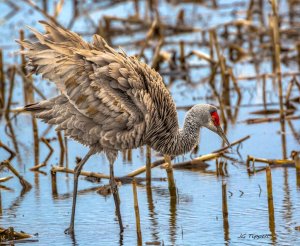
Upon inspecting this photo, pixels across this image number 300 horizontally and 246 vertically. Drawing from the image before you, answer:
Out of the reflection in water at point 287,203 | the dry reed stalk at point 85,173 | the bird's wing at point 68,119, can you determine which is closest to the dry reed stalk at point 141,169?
the dry reed stalk at point 85,173

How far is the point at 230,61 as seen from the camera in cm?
1666

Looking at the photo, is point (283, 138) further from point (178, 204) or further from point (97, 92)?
point (97, 92)

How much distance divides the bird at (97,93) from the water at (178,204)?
329mm

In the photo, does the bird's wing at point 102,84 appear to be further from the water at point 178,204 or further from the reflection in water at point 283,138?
the reflection in water at point 283,138

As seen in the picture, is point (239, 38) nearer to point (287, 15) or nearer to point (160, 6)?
point (287, 15)

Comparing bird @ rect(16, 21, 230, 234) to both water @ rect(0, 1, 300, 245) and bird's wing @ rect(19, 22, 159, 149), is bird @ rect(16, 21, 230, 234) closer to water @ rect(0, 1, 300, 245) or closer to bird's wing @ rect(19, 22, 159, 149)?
bird's wing @ rect(19, 22, 159, 149)

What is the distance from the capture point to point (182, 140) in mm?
9148

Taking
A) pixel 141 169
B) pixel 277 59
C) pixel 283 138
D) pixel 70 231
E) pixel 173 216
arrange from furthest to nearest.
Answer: pixel 277 59, pixel 283 138, pixel 141 169, pixel 173 216, pixel 70 231

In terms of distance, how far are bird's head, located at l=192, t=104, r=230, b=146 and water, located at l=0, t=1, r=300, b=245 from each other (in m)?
0.70

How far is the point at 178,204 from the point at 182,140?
647 millimetres

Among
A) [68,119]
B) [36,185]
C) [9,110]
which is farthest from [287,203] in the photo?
[9,110]

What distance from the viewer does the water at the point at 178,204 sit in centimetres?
810

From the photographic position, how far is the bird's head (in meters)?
9.18

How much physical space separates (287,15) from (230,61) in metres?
2.87
